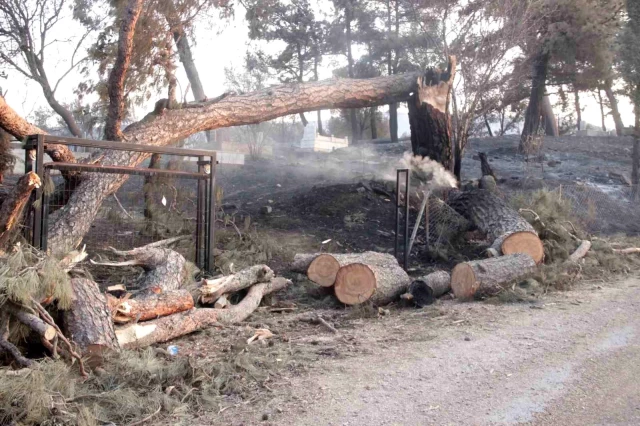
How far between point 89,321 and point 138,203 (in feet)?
16.8

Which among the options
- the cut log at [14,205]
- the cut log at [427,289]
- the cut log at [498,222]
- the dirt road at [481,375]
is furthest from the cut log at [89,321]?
the cut log at [498,222]

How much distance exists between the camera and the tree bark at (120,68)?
9.12m

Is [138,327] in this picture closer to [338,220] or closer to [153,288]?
[153,288]

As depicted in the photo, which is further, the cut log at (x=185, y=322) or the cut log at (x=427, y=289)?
the cut log at (x=427, y=289)

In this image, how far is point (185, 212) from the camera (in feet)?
31.1

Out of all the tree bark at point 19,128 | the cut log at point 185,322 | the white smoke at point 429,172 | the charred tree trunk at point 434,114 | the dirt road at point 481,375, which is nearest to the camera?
the dirt road at point 481,375

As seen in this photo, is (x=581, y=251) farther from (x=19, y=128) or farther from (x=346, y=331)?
(x=19, y=128)

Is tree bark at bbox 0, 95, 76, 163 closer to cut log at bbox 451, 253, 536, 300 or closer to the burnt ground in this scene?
the burnt ground

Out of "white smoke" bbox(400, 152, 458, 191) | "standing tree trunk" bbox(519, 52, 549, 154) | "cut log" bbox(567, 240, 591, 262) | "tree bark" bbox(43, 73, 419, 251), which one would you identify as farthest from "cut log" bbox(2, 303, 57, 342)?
"standing tree trunk" bbox(519, 52, 549, 154)

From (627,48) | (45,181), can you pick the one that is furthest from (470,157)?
(45,181)

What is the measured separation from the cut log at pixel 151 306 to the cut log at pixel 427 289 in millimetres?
2611

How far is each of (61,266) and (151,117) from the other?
17.8 feet

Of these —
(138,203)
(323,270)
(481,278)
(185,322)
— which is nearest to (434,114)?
(481,278)

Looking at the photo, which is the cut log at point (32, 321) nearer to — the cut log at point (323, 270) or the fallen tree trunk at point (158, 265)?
the fallen tree trunk at point (158, 265)
